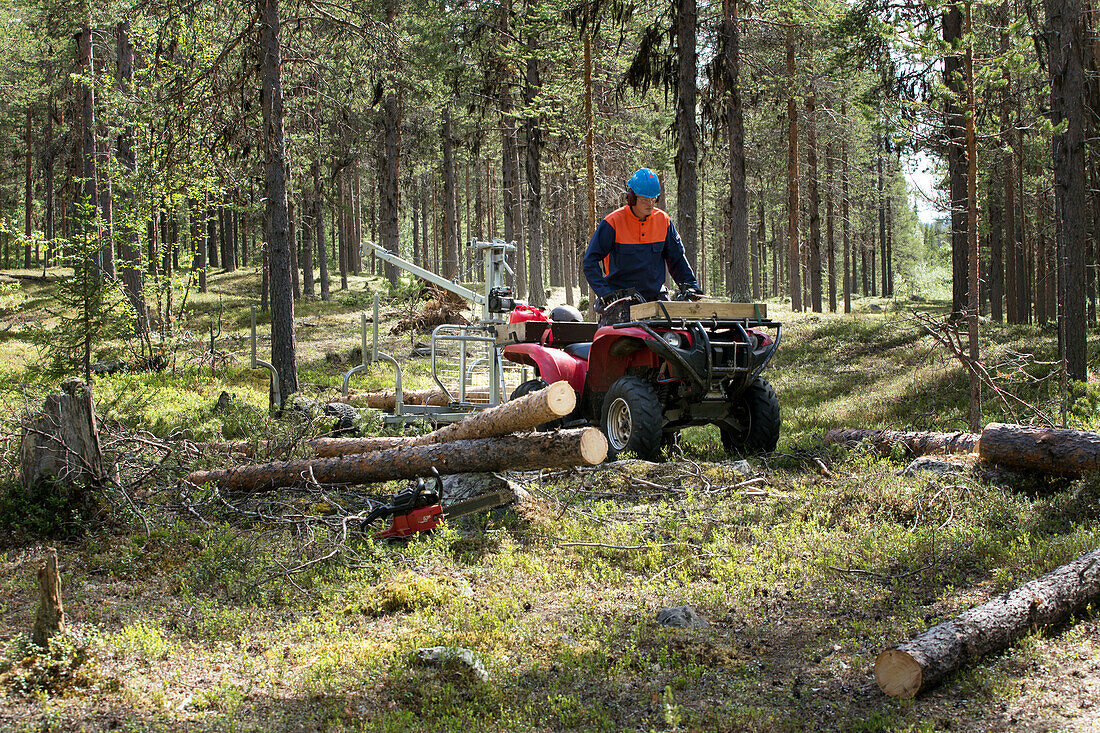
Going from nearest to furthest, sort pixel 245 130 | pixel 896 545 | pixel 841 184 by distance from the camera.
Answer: pixel 896 545 → pixel 245 130 → pixel 841 184

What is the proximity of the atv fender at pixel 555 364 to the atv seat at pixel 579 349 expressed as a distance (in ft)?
0.21

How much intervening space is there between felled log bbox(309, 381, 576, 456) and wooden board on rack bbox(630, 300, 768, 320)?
1.30 m

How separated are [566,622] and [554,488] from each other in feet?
8.21

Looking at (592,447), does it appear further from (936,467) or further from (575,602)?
(936,467)

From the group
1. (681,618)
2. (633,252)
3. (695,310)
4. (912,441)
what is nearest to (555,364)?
(633,252)

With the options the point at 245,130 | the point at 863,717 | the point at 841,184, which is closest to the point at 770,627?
the point at 863,717

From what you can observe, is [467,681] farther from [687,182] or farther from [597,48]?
[597,48]

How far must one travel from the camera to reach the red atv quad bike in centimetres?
699

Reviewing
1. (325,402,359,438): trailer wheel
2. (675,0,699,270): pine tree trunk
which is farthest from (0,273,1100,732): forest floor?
(675,0,699,270): pine tree trunk

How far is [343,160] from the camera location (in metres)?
25.2

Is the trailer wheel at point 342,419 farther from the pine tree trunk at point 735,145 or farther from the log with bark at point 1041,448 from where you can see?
the pine tree trunk at point 735,145

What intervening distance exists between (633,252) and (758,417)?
2.11 meters

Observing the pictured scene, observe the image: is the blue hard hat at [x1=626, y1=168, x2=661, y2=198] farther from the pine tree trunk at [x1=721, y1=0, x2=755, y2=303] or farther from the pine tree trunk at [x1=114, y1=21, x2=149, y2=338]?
Result: the pine tree trunk at [x1=114, y1=21, x2=149, y2=338]

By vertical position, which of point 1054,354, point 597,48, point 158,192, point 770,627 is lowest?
point 770,627
